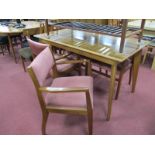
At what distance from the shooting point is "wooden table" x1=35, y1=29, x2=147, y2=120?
1.46 metres

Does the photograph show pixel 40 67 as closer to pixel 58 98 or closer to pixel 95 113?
pixel 58 98

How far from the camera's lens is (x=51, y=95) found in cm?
147

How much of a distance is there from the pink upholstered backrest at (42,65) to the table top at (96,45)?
0.34 meters

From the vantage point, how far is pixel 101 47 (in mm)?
1682

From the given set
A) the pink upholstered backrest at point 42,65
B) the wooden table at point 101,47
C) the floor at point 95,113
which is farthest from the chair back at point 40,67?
the floor at point 95,113

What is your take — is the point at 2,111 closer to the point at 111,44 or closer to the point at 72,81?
the point at 72,81

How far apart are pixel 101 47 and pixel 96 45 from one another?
9cm

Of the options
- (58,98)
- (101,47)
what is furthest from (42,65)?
(101,47)

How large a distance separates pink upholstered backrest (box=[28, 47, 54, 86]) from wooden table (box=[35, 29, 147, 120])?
0.34 m

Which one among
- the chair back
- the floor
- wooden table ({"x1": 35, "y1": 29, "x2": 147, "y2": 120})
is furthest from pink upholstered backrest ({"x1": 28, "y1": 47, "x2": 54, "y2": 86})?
the floor
